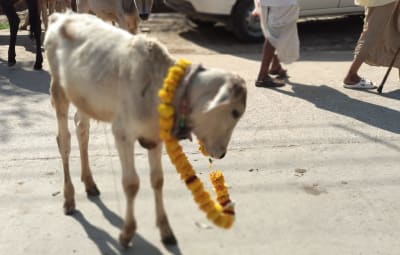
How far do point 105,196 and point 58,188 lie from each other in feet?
1.38

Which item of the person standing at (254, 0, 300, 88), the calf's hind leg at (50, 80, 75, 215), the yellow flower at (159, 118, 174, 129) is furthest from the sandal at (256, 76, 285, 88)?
the yellow flower at (159, 118, 174, 129)

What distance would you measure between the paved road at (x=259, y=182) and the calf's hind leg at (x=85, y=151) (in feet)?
0.29

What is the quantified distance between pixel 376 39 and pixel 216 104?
4.35 meters

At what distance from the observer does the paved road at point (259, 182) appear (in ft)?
12.8

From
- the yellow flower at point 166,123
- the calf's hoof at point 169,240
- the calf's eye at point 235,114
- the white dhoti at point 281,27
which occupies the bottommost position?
the calf's hoof at point 169,240

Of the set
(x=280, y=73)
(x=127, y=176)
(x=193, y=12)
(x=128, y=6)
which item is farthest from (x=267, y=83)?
(x=127, y=176)

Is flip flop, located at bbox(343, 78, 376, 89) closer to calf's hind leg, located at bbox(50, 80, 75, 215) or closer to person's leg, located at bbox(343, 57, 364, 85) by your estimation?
person's leg, located at bbox(343, 57, 364, 85)

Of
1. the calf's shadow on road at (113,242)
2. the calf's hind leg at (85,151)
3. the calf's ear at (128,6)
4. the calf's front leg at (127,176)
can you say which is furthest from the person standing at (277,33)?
the calf's front leg at (127,176)

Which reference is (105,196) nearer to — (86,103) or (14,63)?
(86,103)

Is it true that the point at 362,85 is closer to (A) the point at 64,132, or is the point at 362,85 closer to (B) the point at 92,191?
(B) the point at 92,191

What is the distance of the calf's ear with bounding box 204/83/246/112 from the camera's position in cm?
305

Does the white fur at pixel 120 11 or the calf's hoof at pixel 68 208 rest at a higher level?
the white fur at pixel 120 11

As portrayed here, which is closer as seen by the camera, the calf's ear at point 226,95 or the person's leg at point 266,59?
the calf's ear at point 226,95

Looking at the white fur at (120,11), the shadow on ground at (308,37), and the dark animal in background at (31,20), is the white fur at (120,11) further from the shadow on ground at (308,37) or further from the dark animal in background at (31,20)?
the shadow on ground at (308,37)
